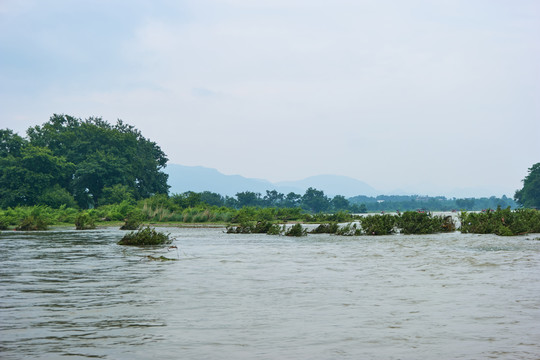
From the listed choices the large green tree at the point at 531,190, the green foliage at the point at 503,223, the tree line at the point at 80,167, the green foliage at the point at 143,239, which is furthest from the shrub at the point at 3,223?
the large green tree at the point at 531,190

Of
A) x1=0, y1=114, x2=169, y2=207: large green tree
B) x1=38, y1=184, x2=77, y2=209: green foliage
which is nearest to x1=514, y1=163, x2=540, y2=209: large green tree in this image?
x1=0, y1=114, x2=169, y2=207: large green tree

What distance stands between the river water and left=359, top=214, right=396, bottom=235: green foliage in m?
14.9

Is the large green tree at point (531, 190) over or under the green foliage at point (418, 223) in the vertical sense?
over

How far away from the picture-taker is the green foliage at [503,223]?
28.5m

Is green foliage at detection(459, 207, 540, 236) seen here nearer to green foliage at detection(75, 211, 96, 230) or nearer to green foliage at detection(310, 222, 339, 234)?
green foliage at detection(310, 222, 339, 234)

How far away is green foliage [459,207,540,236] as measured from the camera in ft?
93.6

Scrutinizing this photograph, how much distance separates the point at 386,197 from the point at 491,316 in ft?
636

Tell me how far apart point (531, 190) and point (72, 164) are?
77561 mm

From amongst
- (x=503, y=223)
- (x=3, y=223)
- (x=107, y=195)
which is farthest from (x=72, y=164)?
(x=503, y=223)

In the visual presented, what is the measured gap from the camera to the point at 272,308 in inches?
377

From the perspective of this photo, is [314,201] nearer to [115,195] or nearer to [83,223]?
[115,195]

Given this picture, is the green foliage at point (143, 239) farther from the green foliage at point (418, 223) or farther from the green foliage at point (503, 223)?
the green foliage at point (503, 223)

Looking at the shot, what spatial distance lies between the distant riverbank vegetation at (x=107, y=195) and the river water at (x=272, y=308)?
55.7 ft

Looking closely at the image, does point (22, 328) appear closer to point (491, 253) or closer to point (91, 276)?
point (91, 276)
